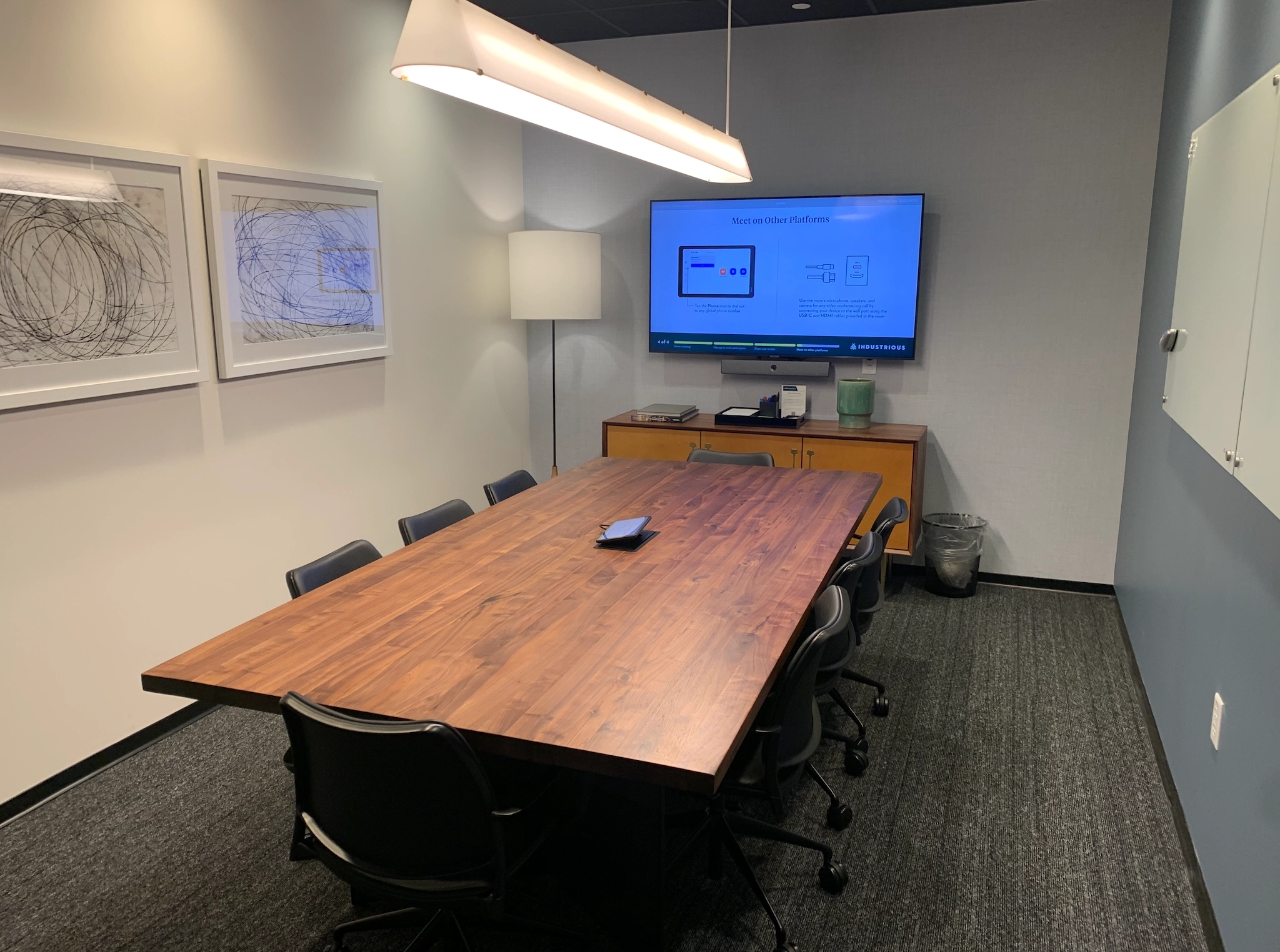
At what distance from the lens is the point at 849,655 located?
109 inches

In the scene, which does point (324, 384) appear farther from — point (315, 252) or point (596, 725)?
point (596, 725)

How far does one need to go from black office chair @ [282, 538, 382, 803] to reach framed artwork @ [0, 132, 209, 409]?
1.04 m

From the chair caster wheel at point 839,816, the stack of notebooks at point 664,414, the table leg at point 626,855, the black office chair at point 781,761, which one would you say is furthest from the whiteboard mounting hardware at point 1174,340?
the stack of notebooks at point 664,414

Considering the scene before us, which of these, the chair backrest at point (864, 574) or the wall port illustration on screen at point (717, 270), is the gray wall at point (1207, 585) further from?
the wall port illustration on screen at point (717, 270)

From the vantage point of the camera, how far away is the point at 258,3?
12.1 feet

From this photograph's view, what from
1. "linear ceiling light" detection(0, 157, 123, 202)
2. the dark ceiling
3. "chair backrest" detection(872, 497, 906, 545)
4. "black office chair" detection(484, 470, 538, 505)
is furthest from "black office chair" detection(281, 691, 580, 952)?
the dark ceiling

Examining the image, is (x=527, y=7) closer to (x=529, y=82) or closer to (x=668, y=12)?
(x=668, y=12)

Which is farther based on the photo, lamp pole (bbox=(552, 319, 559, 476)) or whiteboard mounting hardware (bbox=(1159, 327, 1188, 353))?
lamp pole (bbox=(552, 319, 559, 476))

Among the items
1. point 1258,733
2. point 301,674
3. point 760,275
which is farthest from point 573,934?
point 760,275

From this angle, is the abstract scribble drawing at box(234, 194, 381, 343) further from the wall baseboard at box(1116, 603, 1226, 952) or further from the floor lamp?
the wall baseboard at box(1116, 603, 1226, 952)

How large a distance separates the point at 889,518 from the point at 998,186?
7.95 feet

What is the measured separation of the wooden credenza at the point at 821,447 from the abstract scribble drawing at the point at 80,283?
2.62 m

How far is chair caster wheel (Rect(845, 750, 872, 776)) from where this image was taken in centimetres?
314

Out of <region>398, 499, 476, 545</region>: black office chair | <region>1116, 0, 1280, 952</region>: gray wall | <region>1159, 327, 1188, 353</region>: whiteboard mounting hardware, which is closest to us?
<region>1116, 0, 1280, 952</region>: gray wall
